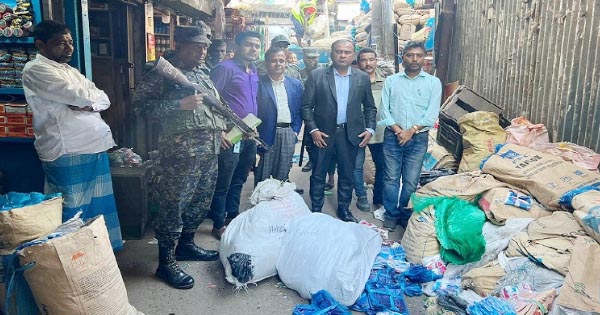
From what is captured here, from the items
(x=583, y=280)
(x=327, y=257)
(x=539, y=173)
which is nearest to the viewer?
(x=583, y=280)

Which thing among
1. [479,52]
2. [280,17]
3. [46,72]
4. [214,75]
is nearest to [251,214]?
[214,75]

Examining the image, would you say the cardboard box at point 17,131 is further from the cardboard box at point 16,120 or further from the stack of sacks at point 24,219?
the stack of sacks at point 24,219


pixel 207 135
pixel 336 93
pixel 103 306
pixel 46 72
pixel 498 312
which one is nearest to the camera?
pixel 103 306

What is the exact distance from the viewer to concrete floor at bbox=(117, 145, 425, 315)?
124 inches

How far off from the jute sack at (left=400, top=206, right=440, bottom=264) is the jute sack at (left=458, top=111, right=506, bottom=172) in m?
1.55

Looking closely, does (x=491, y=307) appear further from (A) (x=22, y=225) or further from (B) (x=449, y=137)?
(B) (x=449, y=137)

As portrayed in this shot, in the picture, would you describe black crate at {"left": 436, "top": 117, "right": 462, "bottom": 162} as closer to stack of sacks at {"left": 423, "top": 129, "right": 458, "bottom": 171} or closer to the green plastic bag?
stack of sacks at {"left": 423, "top": 129, "right": 458, "bottom": 171}

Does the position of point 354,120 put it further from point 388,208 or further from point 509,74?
point 509,74

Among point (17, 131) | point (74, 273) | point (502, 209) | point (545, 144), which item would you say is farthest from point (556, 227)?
point (17, 131)

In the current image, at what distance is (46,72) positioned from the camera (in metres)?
2.97

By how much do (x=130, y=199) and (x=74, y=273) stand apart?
2.02 meters

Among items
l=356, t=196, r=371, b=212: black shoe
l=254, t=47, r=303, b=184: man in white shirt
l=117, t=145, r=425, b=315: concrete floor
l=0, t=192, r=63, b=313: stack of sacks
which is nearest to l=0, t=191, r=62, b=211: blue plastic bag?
l=0, t=192, r=63, b=313: stack of sacks

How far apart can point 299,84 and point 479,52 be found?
343 cm

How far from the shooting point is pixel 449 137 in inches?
245
